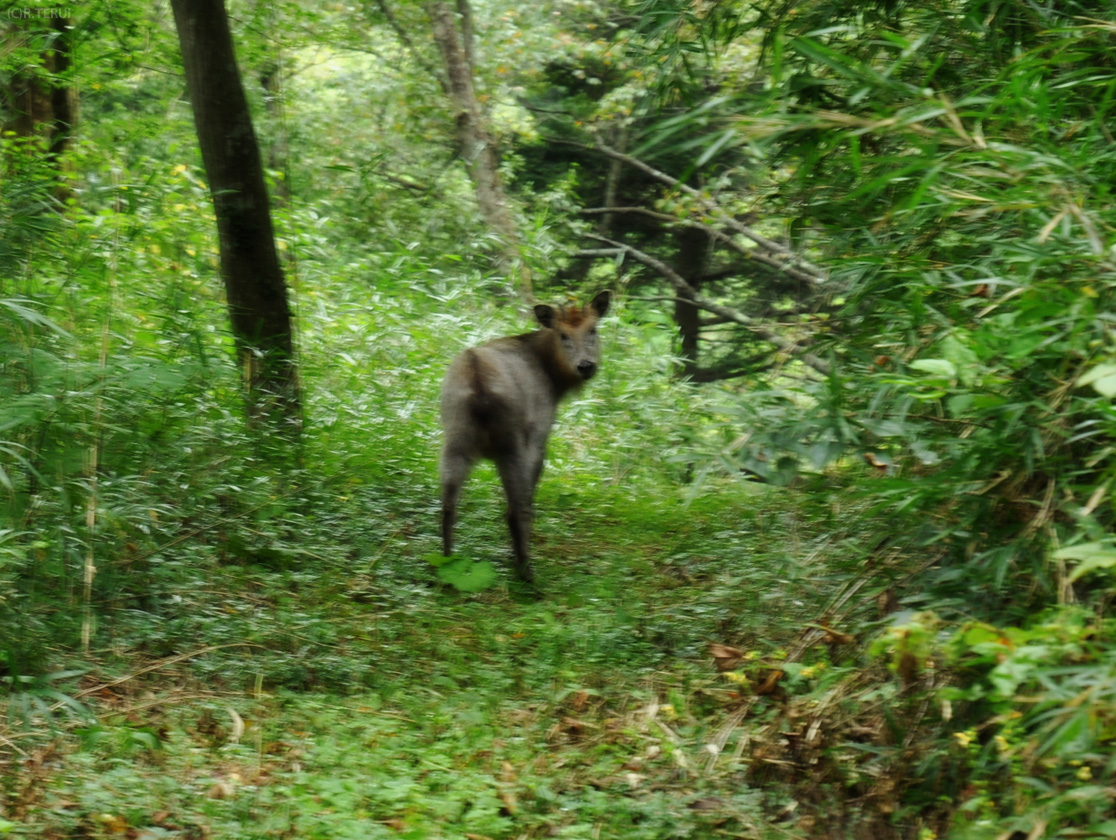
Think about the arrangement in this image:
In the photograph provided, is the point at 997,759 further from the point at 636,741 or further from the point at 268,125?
the point at 268,125

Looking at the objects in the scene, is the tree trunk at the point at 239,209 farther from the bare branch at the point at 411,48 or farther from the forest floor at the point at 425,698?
the bare branch at the point at 411,48

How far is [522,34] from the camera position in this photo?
52.1 ft

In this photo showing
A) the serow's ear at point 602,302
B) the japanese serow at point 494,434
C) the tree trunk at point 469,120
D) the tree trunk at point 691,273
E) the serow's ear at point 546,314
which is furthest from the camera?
the tree trunk at point 691,273

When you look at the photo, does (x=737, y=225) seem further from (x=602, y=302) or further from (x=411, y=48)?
(x=411, y=48)

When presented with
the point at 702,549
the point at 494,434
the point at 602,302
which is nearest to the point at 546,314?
the point at 602,302

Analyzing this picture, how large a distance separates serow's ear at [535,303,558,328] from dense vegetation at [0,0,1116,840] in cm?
Answer: 140

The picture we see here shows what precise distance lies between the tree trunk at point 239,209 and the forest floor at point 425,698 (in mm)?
932

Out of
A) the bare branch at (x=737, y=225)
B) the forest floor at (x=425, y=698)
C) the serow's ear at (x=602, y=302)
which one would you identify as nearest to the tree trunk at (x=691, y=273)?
the bare branch at (x=737, y=225)

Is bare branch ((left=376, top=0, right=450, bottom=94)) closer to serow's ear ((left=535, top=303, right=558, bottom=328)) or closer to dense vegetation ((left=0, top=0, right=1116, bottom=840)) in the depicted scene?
dense vegetation ((left=0, top=0, right=1116, bottom=840))

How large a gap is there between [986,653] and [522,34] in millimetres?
14934

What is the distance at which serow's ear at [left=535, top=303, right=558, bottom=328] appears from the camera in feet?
24.1

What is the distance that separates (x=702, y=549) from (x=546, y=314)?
2.14 m

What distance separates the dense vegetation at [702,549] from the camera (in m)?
2.99

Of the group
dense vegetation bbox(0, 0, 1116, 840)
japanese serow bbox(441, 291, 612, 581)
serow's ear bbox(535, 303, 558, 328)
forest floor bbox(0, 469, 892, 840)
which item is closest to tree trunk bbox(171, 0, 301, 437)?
dense vegetation bbox(0, 0, 1116, 840)
